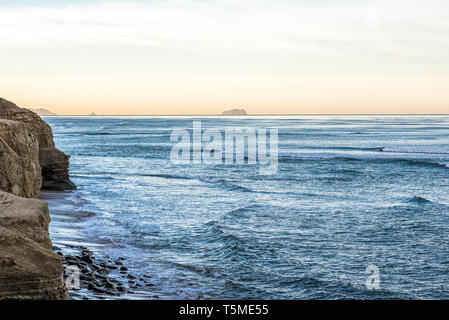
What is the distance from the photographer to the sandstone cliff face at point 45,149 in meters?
20.5

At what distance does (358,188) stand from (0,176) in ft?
65.1

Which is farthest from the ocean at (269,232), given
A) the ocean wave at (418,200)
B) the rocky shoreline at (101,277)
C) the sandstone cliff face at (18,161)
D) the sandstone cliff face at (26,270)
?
the sandstone cliff face at (26,270)

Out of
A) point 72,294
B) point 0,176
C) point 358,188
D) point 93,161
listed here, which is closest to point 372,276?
point 72,294

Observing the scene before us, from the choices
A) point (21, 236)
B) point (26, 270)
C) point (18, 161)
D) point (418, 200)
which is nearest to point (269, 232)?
point (18, 161)

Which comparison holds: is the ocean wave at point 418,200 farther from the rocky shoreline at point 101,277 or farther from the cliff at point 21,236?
the cliff at point 21,236

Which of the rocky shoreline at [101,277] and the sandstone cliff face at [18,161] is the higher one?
the sandstone cliff face at [18,161]

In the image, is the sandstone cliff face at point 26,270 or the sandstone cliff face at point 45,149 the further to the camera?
the sandstone cliff face at point 45,149

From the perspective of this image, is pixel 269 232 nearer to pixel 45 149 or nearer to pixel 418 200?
pixel 418 200

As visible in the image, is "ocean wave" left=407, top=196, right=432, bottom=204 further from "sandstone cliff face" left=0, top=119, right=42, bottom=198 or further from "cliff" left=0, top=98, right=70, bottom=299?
"cliff" left=0, top=98, right=70, bottom=299

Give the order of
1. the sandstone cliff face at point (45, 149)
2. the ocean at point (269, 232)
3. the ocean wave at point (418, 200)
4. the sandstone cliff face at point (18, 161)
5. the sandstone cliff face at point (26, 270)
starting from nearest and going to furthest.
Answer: the sandstone cliff face at point (26, 270) < the ocean at point (269, 232) < the sandstone cliff face at point (18, 161) < the sandstone cliff face at point (45, 149) < the ocean wave at point (418, 200)

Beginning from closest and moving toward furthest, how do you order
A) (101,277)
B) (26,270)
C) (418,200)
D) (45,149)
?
1. (26,270)
2. (101,277)
3. (418,200)
4. (45,149)

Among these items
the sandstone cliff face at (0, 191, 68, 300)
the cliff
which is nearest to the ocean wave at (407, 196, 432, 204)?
the cliff

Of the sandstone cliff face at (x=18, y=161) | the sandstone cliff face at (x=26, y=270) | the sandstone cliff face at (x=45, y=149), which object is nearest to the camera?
the sandstone cliff face at (x=26, y=270)

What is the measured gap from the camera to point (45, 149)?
73.4 ft
